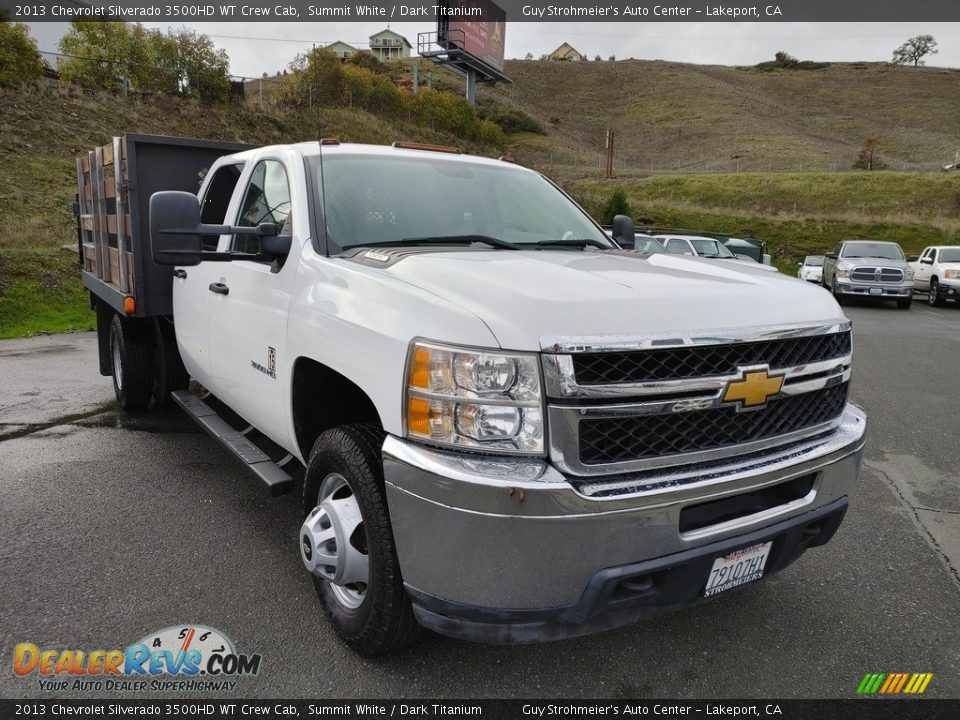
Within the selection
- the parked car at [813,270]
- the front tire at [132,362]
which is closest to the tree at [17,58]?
the front tire at [132,362]

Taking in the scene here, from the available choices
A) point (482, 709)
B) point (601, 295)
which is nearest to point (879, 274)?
point (601, 295)

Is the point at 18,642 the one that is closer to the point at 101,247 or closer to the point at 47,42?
the point at 101,247

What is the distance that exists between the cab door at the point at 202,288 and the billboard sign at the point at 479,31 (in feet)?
152

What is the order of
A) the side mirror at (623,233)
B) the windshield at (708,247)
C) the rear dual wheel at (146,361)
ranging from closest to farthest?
the side mirror at (623,233)
the rear dual wheel at (146,361)
the windshield at (708,247)

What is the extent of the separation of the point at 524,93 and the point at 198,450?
10295 centimetres

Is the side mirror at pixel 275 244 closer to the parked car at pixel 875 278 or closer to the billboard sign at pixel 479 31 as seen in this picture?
the parked car at pixel 875 278

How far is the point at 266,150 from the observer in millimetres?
3951

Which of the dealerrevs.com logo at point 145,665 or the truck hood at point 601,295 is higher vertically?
the truck hood at point 601,295

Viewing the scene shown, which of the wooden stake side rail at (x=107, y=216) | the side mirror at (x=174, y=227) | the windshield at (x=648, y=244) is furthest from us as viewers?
the windshield at (x=648, y=244)

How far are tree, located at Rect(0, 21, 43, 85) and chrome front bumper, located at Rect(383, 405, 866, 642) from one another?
32520 millimetres

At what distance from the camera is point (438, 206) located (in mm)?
3521

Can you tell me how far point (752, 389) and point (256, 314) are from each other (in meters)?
2.28

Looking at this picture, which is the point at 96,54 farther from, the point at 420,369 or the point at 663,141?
the point at 663,141

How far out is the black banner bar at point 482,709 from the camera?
7.85 feet
